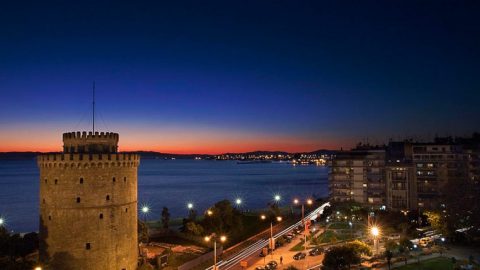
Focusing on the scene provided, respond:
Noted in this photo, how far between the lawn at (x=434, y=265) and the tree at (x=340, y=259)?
15.7ft

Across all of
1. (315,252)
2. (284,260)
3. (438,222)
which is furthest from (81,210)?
(438,222)

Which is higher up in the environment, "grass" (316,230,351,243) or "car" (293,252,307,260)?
"car" (293,252,307,260)

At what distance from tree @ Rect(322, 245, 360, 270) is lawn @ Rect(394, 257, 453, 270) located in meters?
4.79

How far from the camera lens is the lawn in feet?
127

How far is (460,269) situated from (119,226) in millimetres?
26597

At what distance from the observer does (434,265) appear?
3950 cm

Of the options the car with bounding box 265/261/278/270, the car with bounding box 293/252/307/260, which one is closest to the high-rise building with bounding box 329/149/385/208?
the car with bounding box 293/252/307/260

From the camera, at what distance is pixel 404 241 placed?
143ft

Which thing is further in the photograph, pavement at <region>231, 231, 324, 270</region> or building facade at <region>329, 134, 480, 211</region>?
building facade at <region>329, 134, 480, 211</region>

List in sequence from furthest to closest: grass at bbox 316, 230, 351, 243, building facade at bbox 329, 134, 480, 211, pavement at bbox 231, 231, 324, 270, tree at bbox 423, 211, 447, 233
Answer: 1. building facade at bbox 329, 134, 480, 211
2. grass at bbox 316, 230, 351, 243
3. tree at bbox 423, 211, 447, 233
4. pavement at bbox 231, 231, 324, 270

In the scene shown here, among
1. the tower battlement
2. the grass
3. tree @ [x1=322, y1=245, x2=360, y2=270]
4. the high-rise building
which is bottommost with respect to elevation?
the grass

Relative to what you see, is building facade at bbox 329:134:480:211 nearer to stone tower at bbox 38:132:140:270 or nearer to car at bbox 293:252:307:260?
car at bbox 293:252:307:260

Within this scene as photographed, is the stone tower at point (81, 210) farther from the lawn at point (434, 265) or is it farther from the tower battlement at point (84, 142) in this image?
the lawn at point (434, 265)

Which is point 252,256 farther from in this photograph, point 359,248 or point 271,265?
point 359,248
